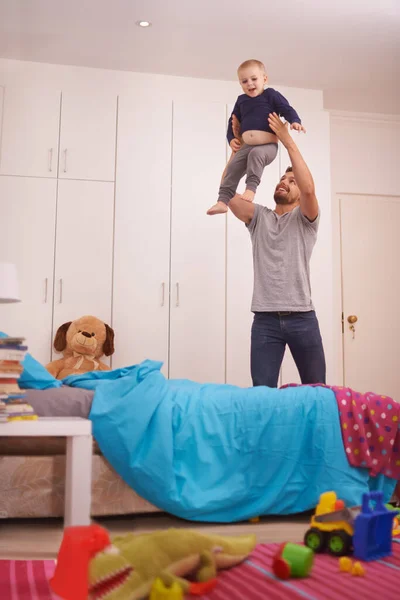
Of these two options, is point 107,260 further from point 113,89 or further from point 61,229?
point 113,89

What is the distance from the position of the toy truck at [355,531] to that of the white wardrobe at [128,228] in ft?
8.35

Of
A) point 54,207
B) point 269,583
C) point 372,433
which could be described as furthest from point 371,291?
point 269,583

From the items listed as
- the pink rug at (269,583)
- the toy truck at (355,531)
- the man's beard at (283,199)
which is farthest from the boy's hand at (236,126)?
the pink rug at (269,583)

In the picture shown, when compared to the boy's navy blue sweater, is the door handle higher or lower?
lower

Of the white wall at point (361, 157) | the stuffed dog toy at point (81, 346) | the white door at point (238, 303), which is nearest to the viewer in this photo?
the stuffed dog toy at point (81, 346)

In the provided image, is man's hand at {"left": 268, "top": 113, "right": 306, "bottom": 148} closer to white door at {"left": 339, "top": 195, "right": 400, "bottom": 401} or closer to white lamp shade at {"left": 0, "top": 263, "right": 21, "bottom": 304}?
white lamp shade at {"left": 0, "top": 263, "right": 21, "bottom": 304}

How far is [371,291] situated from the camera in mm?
5266

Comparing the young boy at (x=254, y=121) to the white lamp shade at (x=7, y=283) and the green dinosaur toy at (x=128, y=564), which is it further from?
the green dinosaur toy at (x=128, y=564)

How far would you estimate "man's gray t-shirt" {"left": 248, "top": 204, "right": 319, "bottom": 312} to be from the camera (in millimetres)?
2986

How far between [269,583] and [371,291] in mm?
3987

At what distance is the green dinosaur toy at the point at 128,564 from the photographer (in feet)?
4.66

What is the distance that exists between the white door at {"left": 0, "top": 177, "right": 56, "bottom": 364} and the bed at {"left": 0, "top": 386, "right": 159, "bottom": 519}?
1.93m

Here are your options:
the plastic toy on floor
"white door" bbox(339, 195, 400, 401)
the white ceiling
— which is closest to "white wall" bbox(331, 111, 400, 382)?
"white door" bbox(339, 195, 400, 401)

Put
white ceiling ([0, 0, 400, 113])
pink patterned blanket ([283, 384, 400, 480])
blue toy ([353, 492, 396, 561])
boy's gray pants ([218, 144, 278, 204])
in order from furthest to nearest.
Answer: white ceiling ([0, 0, 400, 113]), boy's gray pants ([218, 144, 278, 204]), pink patterned blanket ([283, 384, 400, 480]), blue toy ([353, 492, 396, 561])
